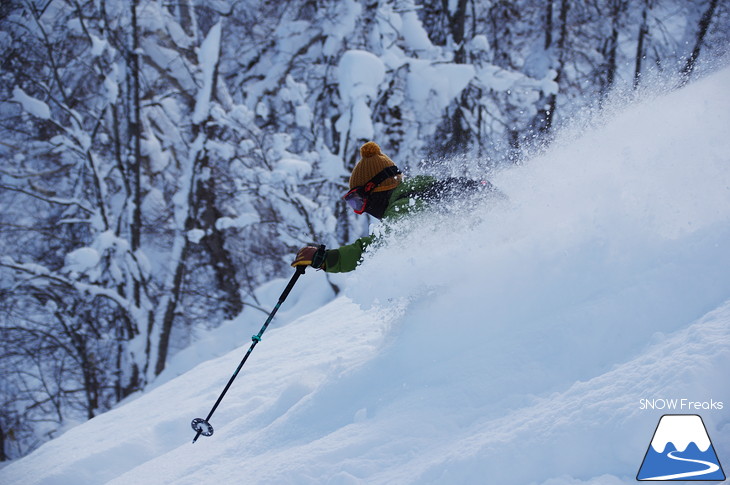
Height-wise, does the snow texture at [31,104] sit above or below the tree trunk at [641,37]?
above

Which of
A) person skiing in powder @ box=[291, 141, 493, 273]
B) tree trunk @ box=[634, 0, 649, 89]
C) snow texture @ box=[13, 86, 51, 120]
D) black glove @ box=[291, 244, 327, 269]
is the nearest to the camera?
black glove @ box=[291, 244, 327, 269]

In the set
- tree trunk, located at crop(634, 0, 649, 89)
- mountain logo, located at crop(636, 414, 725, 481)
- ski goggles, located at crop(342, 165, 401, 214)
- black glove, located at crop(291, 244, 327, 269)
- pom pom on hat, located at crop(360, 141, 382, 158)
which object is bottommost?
mountain logo, located at crop(636, 414, 725, 481)

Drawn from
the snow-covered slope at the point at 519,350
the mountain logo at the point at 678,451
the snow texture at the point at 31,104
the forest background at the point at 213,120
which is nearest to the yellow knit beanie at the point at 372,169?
the snow-covered slope at the point at 519,350

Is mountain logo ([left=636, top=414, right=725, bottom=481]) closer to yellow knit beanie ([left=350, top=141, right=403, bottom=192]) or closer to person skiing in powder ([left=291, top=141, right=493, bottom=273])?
person skiing in powder ([left=291, top=141, right=493, bottom=273])

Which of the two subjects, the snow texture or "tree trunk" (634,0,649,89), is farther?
"tree trunk" (634,0,649,89)

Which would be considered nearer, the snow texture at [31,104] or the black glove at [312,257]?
the black glove at [312,257]

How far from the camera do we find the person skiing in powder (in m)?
3.65

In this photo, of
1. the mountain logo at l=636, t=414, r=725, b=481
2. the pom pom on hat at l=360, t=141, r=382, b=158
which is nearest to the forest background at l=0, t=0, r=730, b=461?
the pom pom on hat at l=360, t=141, r=382, b=158

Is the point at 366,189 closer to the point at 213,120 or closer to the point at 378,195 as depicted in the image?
the point at 378,195

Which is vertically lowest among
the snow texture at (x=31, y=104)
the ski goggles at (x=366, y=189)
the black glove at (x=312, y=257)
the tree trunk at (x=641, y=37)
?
the black glove at (x=312, y=257)

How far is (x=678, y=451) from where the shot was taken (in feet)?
5.96

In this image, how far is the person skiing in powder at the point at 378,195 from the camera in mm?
3650

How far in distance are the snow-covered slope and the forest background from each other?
5684 millimetres

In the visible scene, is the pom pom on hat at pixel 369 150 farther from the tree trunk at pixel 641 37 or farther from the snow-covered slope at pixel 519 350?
the tree trunk at pixel 641 37
